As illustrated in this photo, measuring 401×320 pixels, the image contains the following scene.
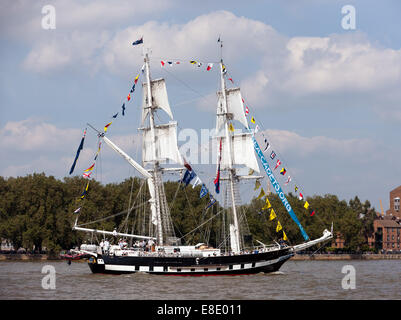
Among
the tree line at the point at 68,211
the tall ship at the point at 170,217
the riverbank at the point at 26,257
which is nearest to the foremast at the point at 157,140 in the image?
the tall ship at the point at 170,217

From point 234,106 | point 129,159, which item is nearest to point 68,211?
point 129,159

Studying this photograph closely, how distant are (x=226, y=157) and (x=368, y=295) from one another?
27333mm

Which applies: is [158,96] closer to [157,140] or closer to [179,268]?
[157,140]

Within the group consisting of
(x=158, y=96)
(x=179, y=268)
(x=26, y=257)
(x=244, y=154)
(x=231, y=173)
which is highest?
(x=158, y=96)

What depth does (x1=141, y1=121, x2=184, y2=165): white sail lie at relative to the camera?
76.5 meters

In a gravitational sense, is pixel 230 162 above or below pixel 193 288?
above

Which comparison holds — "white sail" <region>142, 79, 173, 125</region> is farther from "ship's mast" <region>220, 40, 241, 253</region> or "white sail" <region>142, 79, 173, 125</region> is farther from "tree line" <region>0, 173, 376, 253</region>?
"tree line" <region>0, 173, 376, 253</region>

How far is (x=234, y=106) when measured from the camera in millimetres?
75438

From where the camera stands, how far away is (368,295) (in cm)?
5350

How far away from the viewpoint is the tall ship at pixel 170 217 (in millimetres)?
70500

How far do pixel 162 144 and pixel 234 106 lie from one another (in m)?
9.28

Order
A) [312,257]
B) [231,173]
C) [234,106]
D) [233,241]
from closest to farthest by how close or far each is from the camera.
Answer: [233,241], [234,106], [231,173], [312,257]
